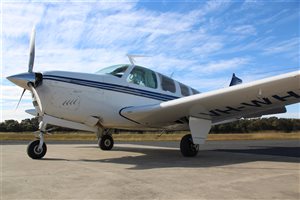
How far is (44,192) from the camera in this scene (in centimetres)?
434

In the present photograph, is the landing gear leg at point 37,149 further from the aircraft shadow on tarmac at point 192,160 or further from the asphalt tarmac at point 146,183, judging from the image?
the asphalt tarmac at point 146,183

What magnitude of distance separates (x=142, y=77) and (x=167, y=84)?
1169mm

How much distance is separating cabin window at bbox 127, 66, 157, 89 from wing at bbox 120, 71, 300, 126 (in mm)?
969

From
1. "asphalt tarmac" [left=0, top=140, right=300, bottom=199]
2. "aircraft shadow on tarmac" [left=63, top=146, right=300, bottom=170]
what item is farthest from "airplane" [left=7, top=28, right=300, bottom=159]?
"asphalt tarmac" [left=0, top=140, right=300, bottom=199]

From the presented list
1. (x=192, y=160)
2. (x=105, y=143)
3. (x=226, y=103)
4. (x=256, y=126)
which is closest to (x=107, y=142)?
(x=105, y=143)

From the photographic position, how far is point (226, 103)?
8656 mm

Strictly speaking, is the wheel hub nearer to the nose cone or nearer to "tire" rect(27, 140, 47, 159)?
"tire" rect(27, 140, 47, 159)

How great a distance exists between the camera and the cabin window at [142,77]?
32.9 feet

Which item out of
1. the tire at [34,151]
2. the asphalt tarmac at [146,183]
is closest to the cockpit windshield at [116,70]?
the tire at [34,151]

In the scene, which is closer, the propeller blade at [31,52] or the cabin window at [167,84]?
the propeller blade at [31,52]

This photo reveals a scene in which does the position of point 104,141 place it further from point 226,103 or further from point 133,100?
point 226,103

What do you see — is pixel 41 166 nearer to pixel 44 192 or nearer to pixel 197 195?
pixel 44 192

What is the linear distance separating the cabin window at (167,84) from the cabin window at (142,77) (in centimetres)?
40

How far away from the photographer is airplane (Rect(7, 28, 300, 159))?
796cm
